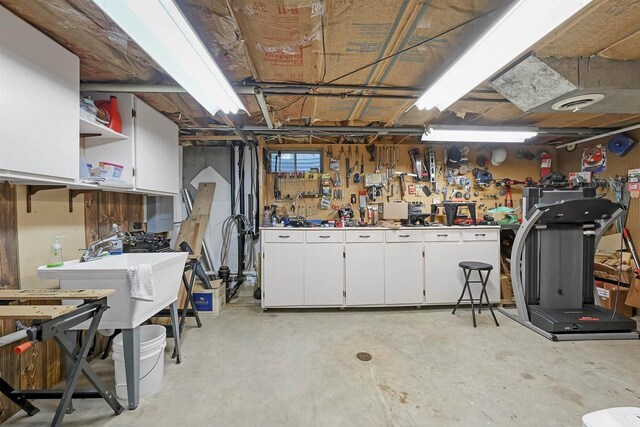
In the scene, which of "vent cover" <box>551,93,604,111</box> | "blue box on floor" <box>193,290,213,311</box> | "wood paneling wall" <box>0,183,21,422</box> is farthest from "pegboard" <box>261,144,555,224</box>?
"wood paneling wall" <box>0,183,21,422</box>

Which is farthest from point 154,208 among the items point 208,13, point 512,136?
point 512,136

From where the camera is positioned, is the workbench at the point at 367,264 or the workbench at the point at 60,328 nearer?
the workbench at the point at 60,328

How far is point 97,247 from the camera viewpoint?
2174 millimetres

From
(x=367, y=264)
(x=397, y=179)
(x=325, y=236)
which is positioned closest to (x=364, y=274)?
(x=367, y=264)

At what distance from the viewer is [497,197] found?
13.3ft

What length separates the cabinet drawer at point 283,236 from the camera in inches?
128

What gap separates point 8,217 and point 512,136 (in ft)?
16.5

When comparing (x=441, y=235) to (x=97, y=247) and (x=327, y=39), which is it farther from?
(x=97, y=247)

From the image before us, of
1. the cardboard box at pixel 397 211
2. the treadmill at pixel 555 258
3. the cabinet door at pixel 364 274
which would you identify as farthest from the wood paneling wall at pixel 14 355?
the treadmill at pixel 555 258

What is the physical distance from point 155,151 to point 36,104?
117 cm

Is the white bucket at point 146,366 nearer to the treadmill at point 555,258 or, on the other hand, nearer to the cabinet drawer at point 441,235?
the cabinet drawer at point 441,235

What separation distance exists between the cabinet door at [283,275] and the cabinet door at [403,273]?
3.70ft

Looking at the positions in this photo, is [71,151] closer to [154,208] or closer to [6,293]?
[6,293]

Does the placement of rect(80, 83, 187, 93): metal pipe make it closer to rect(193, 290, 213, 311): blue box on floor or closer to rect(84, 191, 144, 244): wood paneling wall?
rect(84, 191, 144, 244): wood paneling wall
